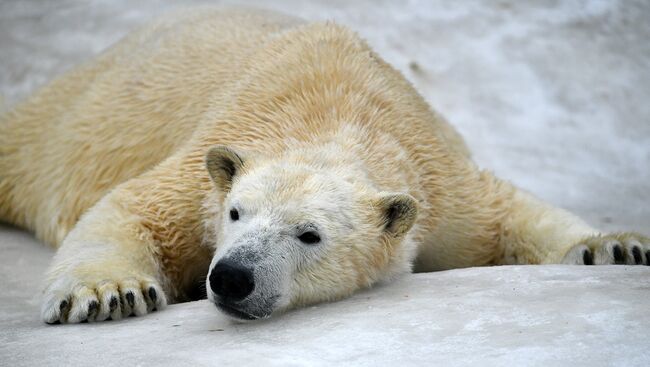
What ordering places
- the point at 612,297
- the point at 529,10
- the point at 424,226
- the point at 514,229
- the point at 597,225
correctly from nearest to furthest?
the point at 612,297, the point at 424,226, the point at 514,229, the point at 597,225, the point at 529,10

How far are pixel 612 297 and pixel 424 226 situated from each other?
120cm

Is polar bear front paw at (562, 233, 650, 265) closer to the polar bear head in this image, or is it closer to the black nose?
the polar bear head

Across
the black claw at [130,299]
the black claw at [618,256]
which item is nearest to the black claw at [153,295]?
the black claw at [130,299]

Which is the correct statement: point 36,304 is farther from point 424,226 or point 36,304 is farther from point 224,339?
point 424,226

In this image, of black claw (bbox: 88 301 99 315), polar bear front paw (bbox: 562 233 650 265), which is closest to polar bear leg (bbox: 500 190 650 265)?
polar bear front paw (bbox: 562 233 650 265)

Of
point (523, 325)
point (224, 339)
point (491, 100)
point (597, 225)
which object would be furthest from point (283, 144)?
point (491, 100)

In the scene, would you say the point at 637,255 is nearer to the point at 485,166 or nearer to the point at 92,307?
the point at 92,307

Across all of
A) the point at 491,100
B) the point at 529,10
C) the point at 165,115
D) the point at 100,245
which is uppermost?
the point at 529,10

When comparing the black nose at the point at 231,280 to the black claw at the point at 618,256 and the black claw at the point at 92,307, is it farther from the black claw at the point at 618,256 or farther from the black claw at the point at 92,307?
the black claw at the point at 618,256

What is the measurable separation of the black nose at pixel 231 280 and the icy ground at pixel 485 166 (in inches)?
4.9

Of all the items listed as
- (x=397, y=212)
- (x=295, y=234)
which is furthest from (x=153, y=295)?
(x=397, y=212)

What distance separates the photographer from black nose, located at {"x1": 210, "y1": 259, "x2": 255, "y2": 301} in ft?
11.0

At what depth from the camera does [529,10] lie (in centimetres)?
882

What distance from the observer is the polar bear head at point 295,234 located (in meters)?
3.41
